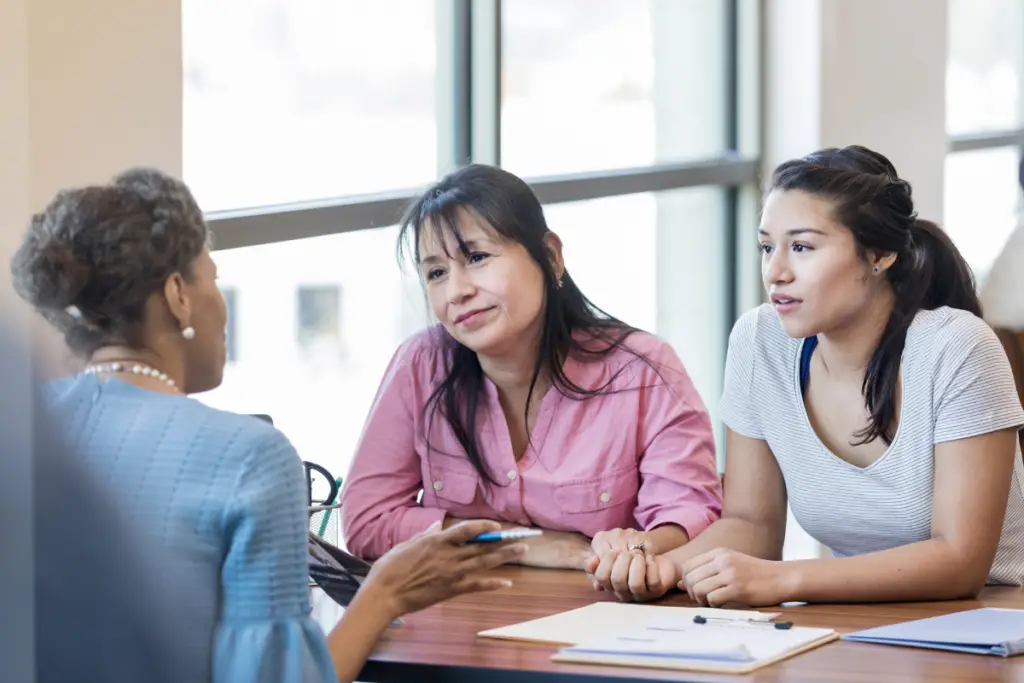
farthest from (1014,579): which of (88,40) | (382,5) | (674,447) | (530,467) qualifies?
(382,5)

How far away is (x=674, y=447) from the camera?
221 cm

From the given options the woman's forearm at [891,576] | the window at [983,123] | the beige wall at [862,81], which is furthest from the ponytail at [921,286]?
the window at [983,123]

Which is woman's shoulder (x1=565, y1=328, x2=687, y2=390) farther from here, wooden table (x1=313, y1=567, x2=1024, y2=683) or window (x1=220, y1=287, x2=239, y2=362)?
window (x1=220, y1=287, x2=239, y2=362)

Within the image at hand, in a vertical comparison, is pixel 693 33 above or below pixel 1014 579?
above

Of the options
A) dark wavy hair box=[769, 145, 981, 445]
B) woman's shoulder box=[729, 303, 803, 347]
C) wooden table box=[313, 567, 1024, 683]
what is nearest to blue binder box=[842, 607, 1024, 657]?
wooden table box=[313, 567, 1024, 683]

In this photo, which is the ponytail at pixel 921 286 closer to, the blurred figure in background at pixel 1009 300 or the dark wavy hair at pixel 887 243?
the dark wavy hair at pixel 887 243

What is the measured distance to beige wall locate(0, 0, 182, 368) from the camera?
6.00 feet

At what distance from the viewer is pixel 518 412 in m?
2.28

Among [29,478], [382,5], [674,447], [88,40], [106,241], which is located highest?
[382,5]

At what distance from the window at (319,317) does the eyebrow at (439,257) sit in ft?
2.27

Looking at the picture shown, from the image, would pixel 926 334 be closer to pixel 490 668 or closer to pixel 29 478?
pixel 490 668

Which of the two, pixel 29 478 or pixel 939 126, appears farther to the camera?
pixel 939 126

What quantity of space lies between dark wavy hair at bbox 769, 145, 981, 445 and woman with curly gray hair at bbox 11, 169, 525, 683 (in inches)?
39.7

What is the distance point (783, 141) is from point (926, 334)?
97.2 inches
